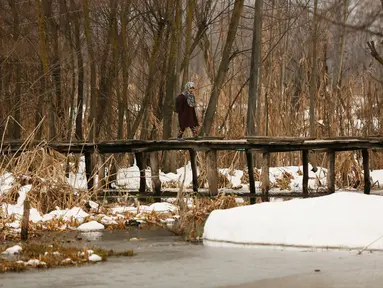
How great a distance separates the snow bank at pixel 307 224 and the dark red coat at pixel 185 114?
7348mm

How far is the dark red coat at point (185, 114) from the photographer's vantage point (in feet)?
69.8

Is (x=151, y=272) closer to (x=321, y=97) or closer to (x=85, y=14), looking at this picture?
(x=85, y=14)

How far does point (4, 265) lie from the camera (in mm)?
Result: 10914

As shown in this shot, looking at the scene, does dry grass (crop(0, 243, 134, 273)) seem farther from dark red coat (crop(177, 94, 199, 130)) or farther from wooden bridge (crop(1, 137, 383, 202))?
dark red coat (crop(177, 94, 199, 130))

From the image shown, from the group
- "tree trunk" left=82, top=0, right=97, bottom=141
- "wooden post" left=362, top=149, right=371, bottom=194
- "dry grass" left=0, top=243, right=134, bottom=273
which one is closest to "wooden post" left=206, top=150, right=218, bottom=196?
"wooden post" left=362, top=149, right=371, bottom=194

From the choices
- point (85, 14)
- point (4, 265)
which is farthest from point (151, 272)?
point (85, 14)

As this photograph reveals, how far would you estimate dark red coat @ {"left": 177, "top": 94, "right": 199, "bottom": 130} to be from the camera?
69.8ft

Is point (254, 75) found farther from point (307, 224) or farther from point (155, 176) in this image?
point (307, 224)

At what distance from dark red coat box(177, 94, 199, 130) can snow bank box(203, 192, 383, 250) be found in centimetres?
735

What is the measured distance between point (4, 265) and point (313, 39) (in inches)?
662

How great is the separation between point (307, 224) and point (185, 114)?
885cm

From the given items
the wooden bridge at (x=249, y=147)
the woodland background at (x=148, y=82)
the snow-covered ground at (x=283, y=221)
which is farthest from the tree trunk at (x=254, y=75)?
the snow-covered ground at (x=283, y=221)

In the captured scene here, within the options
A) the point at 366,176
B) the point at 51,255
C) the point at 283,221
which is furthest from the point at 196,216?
the point at 366,176

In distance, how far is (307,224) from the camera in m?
12.8
